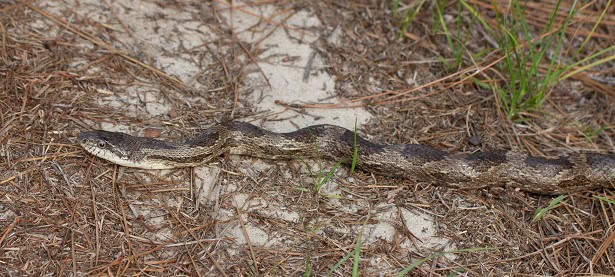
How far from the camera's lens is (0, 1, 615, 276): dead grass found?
17.3ft

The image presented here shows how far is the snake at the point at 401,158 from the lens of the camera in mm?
6301

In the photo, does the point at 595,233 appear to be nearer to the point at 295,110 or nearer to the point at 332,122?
the point at 332,122

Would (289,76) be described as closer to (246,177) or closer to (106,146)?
(246,177)

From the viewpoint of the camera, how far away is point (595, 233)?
240 inches

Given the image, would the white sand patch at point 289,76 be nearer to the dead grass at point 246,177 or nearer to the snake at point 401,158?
the dead grass at point 246,177

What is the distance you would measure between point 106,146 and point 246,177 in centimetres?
152

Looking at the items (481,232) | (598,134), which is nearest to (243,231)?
(481,232)

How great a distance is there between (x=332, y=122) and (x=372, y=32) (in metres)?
1.71

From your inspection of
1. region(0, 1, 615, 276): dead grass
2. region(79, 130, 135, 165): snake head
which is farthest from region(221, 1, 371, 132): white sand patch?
region(79, 130, 135, 165): snake head

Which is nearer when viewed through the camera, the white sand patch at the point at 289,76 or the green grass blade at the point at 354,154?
the green grass blade at the point at 354,154

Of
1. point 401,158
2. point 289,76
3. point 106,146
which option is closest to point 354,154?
point 401,158

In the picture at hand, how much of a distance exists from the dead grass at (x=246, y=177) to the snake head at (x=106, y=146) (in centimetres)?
14

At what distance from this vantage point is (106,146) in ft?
19.4

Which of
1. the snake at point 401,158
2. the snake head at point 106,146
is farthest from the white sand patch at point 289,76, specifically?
the snake head at point 106,146
